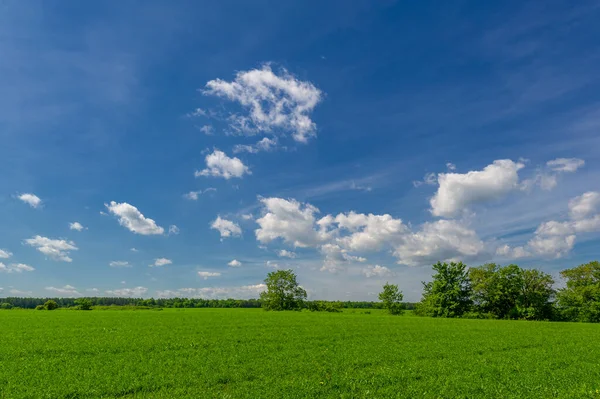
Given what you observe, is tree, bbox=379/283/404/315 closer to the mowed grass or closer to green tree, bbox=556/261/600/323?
green tree, bbox=556/261/600/323

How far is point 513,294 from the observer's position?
88125 mm

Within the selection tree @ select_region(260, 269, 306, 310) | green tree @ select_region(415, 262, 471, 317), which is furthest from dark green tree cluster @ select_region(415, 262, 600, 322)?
tree @ select_region(260, 269, 306, 310)

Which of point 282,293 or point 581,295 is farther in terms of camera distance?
point 282,293

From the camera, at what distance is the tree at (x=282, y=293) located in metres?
125

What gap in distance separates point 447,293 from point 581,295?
102 ft

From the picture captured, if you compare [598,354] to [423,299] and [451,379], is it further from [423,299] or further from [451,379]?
[423,299]

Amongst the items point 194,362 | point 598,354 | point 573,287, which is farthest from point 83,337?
point 573,287

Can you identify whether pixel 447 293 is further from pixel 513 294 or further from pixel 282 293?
pixel 282 293

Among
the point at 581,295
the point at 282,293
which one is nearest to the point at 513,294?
the point at 581,295

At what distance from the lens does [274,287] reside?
127 metres

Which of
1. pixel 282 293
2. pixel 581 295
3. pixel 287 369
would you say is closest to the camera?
pixel 287 369

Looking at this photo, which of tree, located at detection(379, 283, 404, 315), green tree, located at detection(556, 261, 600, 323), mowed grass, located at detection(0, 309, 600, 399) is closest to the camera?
mowed grass, located at detection(0, 309, 600, 399)

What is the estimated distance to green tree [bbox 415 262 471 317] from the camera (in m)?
91.7

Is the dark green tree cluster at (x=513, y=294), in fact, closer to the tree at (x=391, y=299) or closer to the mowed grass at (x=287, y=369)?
the tree at (x=391, y=299)
